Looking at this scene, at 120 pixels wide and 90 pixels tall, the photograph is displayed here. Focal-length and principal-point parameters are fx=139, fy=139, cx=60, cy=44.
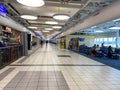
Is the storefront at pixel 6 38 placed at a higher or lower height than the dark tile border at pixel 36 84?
higher

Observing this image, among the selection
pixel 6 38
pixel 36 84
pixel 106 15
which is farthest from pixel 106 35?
pixel 36 84

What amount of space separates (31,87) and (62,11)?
6.01 m

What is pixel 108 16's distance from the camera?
6438mm

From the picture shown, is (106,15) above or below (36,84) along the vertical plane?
above

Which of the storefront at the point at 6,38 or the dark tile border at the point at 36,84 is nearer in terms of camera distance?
the dark tile border at the point at 36,84

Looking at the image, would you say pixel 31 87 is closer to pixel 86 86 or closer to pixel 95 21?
pixel 86 86

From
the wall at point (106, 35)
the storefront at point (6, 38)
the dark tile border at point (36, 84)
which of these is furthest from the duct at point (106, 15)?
the wall at point (106, 35)

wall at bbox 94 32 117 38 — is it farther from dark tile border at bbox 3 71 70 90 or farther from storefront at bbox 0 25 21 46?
dark tile border at bbox 3 71 70 90

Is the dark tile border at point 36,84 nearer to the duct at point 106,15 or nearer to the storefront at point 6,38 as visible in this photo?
the duct at point 106,15

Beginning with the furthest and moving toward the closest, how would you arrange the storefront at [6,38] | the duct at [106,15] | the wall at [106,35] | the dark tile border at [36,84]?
the wall at [106,35], the storefront at [6,38], the duct at [106,15], the dark tile border at [36,84]

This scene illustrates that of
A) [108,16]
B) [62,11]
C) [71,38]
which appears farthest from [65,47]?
[108,16]

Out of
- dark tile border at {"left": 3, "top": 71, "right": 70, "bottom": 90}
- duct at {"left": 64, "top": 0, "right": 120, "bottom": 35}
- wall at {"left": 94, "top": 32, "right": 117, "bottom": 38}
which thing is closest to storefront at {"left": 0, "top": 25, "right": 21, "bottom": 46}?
dark tile border at {"left": 3, "top": 71, "right": 70, "bottom": 90}

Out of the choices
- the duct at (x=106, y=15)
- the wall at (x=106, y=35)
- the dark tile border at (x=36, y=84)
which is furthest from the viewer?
the wall at (x=106, y=35)

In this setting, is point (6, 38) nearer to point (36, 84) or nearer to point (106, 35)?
point (36, 84)
